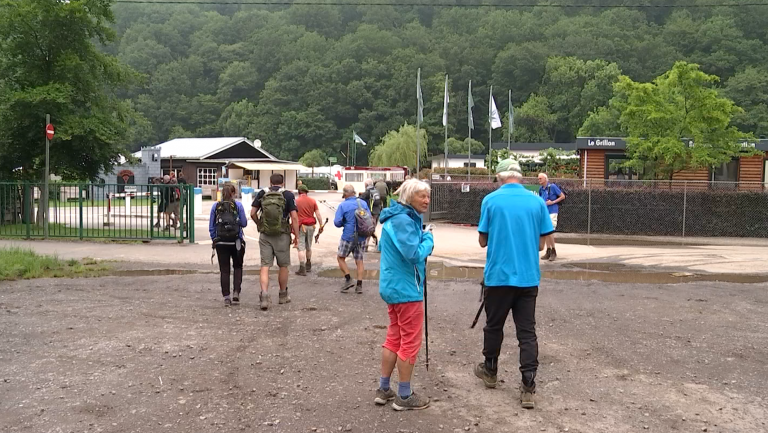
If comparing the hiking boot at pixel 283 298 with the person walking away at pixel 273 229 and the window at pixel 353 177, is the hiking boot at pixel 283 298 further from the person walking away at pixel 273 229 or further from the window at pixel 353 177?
the window at pixel 353 177

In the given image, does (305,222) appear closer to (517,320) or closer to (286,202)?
(286,202)

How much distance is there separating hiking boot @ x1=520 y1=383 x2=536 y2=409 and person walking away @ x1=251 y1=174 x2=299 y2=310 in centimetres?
426

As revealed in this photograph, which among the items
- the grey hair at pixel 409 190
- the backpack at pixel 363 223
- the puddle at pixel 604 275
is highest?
the grey hair at pixel 409 190

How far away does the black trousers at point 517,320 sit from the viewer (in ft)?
16.9

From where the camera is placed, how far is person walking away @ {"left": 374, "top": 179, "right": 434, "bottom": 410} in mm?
4973

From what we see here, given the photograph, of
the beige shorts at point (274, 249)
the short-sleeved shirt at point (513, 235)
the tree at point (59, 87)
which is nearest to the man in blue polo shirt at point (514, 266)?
the short-sleeved shirt at point (513, 235)

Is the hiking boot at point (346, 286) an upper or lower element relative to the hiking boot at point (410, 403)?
upper

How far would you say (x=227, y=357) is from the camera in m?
6.38

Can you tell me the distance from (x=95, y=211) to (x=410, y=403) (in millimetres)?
14171

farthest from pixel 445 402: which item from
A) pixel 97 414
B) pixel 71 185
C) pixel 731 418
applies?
pixel 71 185

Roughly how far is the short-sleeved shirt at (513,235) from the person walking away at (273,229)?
153 inches

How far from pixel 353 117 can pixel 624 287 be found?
4183 inches

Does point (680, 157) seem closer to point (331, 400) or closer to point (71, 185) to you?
point (71, 185)

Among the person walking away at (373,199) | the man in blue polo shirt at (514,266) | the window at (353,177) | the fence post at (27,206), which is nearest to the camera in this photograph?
the man in blue polo shirt at (514,266)
